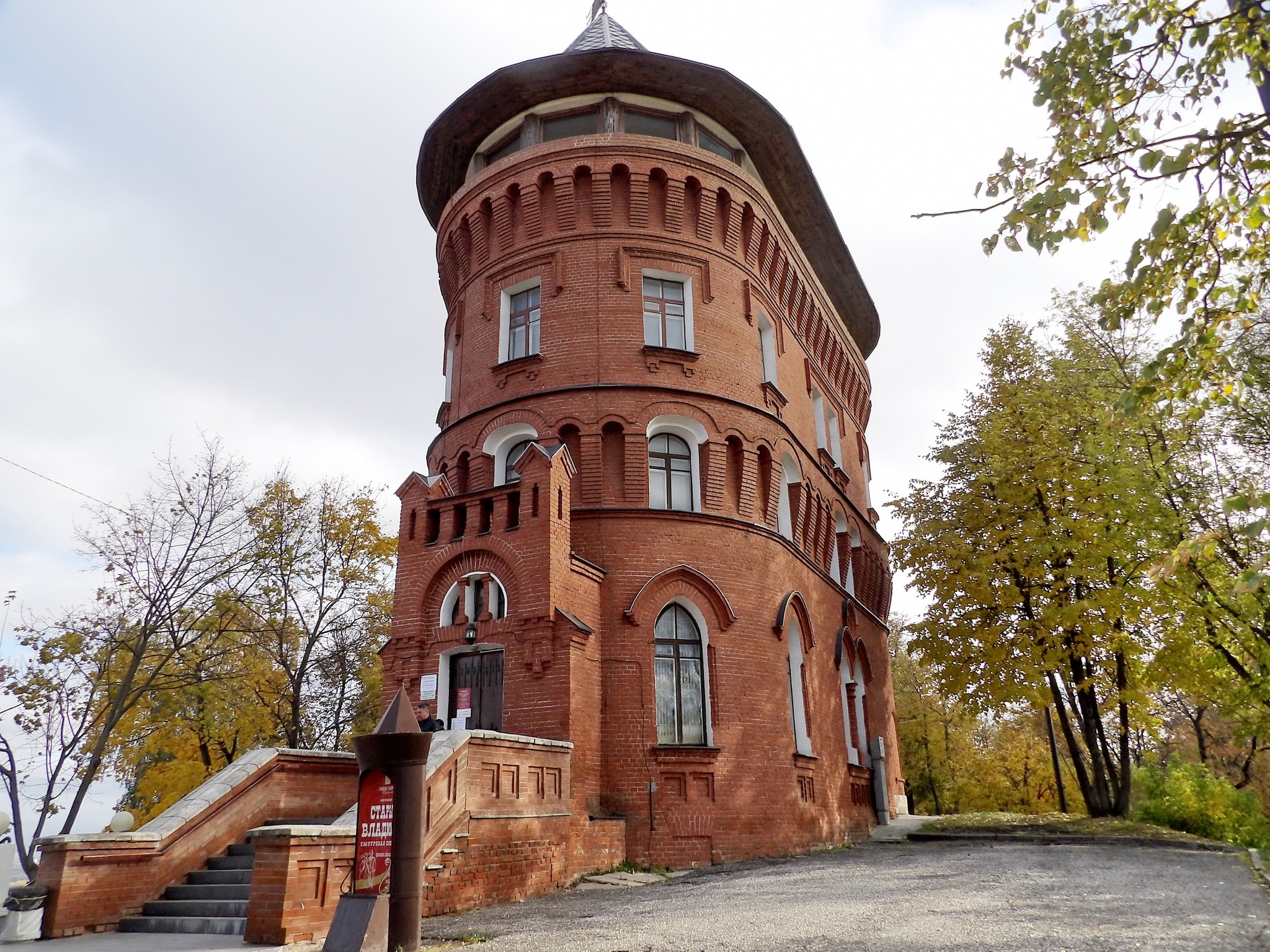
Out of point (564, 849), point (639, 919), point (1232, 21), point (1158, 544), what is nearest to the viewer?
point (1232, 21)

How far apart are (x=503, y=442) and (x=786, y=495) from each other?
21.1 ft

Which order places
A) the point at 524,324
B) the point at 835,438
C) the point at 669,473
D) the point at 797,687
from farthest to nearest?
the point at 835,438
the point at 797,687
the point at 524,324
the point at 669,473

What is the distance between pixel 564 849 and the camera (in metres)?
11.9

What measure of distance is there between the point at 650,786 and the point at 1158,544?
10.0m

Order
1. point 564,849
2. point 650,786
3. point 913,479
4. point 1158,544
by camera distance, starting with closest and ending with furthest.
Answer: point 564,849, point 650,786, point 1158,544, point 913,479

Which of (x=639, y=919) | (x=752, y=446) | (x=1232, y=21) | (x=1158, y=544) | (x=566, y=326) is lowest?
(x=639, y=919)

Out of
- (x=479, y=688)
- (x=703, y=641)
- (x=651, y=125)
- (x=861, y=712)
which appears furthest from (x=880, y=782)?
(x=651, y=125)

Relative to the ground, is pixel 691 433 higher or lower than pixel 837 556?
higher

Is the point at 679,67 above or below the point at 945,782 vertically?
above

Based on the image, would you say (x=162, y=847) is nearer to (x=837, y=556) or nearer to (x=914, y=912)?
(x=914, y=912)

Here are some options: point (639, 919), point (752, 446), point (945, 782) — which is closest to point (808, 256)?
A: point (752, 446)

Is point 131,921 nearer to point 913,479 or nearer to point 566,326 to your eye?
point 566,326

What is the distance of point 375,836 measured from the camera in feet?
23.8

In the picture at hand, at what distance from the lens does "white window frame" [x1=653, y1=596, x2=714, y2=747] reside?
585 inches
